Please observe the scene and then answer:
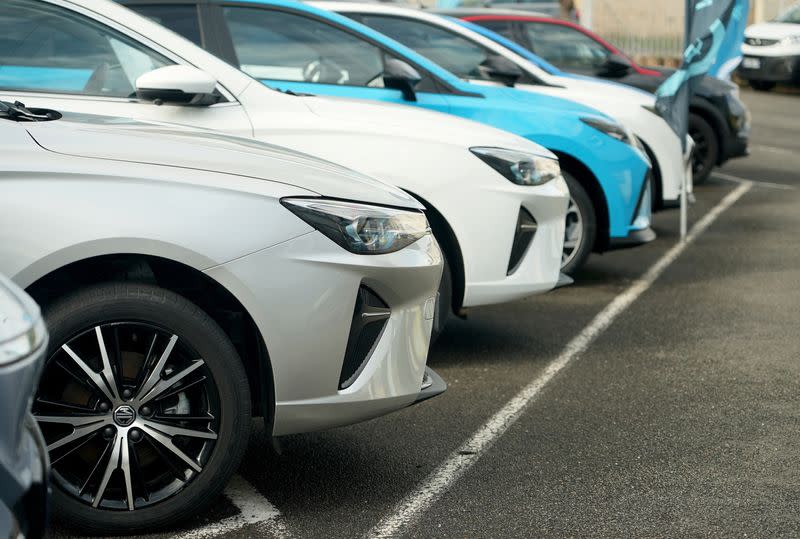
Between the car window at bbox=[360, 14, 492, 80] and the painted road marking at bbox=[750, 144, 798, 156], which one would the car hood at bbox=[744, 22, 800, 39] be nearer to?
the painted road marking at bbox=[750, 144, 798, 156]

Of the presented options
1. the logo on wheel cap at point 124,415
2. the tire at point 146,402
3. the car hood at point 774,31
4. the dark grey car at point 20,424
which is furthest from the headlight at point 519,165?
the car hood at point 774,31

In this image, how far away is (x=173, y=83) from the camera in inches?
205

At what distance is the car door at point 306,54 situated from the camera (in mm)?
7422

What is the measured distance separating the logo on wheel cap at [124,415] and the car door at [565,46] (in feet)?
31.9

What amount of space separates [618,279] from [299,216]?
17.3 ft

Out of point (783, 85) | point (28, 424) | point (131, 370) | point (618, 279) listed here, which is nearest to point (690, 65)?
point (618, 279)

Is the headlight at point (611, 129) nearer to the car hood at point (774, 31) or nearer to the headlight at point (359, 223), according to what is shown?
the headlight at point (359, 223)

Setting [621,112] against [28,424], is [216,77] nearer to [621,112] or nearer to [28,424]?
[28,424]

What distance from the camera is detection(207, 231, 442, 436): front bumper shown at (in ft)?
12.8

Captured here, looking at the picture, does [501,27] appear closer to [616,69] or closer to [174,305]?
[616,69]

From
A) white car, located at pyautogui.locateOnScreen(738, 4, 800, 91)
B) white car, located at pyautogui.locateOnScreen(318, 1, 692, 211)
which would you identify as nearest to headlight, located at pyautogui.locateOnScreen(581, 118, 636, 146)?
white car, located at pyautogui.locateOnScreen(318, 1, 692, 211)

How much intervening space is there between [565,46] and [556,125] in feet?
16.5

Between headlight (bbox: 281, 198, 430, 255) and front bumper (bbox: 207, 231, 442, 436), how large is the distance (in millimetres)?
33

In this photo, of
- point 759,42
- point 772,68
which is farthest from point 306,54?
point 759,42
